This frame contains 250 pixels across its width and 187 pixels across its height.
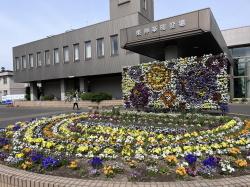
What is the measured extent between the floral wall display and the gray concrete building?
5.11ft

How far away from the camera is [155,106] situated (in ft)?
37.8

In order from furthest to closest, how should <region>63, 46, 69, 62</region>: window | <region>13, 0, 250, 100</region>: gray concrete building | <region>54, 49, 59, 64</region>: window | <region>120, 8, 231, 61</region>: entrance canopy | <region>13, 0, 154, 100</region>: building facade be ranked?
<region>54, 49, 59, 64</region>: window, <region>63, 46, 69, 62</region>: window, <region>13, 0, 154, 100</region>: building facade, <region>13, 0, 250, 100</region>: gray concrete building, <region>120, 8, 231, 61</region>: entrance canopy

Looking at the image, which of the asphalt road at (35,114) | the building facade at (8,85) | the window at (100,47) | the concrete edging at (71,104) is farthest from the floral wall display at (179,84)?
the building facade at (8,85)

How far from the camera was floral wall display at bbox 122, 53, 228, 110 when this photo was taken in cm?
981

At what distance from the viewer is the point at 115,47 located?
822 inches

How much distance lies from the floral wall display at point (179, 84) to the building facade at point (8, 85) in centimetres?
4557

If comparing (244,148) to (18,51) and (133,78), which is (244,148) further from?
(18,51)

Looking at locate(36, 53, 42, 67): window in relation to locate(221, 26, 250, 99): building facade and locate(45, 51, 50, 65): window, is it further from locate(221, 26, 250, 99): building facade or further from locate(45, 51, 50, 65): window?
locate(221, 26, 250, 99): building facade

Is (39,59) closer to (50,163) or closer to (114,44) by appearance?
(114,44)

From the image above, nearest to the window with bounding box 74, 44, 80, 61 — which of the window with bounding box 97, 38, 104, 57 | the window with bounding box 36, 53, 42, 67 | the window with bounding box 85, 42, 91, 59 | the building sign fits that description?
the window with bounding box 85, 42, 91, 59

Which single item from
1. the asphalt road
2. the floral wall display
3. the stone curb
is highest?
the floral wall display

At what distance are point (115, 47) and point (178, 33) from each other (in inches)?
438

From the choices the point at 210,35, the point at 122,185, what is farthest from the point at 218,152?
the point at 210,35

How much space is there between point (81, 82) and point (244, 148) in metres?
22.3
